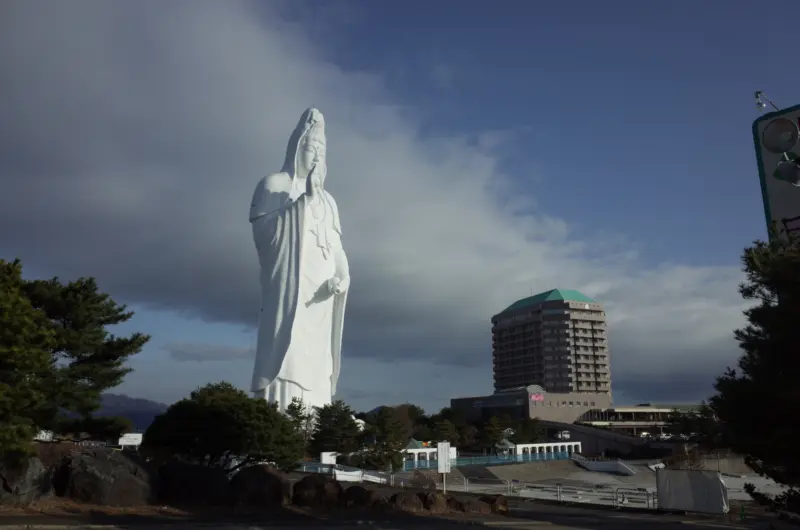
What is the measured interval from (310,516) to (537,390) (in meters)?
66.5

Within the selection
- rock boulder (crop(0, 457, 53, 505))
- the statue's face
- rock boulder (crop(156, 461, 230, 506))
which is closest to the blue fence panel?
the statue's face

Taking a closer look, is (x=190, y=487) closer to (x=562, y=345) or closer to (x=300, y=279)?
(x=300, y=279)

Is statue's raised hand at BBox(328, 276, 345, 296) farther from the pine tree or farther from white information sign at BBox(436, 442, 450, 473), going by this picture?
white information sign at BBox(436, 442, 450, 473)

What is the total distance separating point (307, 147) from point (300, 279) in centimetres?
828

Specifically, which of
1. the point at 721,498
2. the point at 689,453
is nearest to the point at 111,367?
the point at 721,498

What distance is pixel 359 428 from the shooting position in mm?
39500

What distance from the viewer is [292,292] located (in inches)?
1603

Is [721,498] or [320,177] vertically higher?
[320,177]

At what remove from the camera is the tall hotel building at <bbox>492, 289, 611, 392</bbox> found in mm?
107062

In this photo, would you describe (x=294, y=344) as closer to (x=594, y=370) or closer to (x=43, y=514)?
(x=43, y=514)

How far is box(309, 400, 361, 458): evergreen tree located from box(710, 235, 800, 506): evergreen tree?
1084 inches

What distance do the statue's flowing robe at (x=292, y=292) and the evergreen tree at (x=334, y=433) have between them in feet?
8.88

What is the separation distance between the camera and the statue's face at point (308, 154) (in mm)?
43219

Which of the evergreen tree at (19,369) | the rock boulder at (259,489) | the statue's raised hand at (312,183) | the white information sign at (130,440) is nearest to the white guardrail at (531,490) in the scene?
the rock boulder at (259,489)
